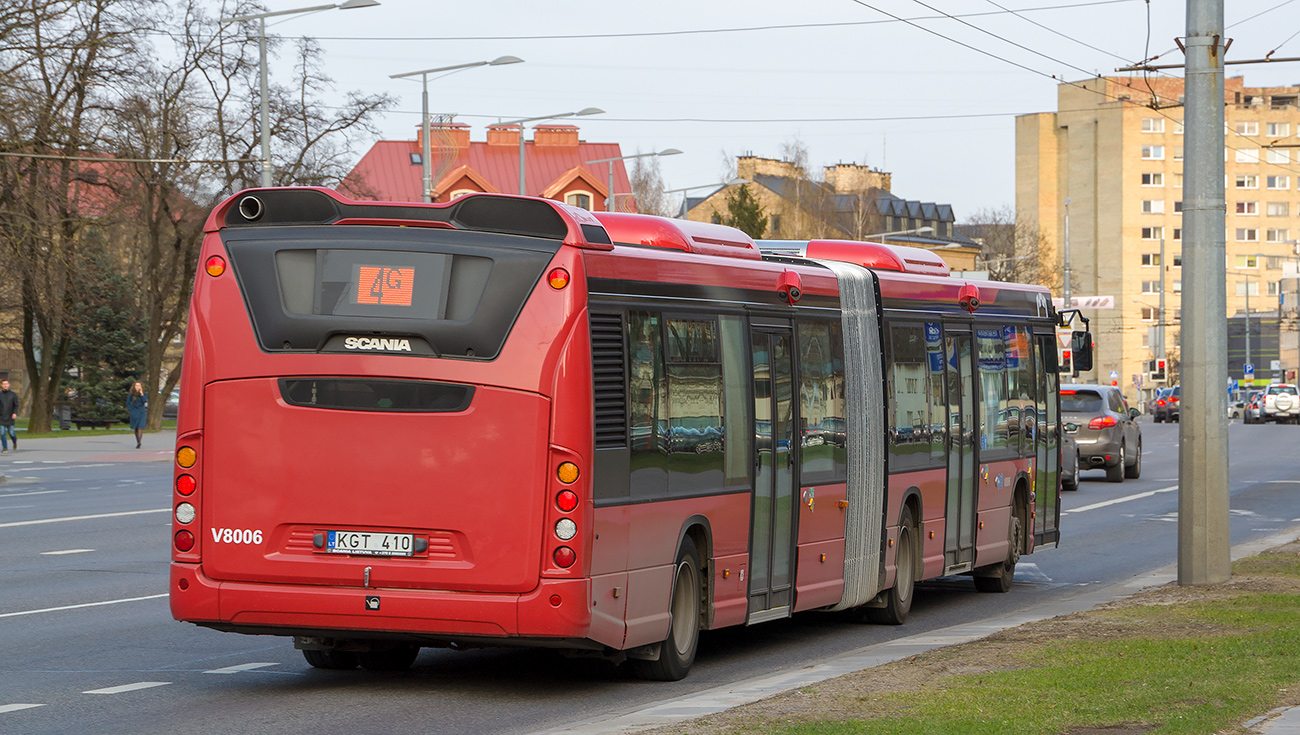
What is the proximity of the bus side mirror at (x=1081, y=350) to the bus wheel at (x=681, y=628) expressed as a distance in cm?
838

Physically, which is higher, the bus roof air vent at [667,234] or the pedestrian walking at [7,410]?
the bus roof air vent at [667,234]

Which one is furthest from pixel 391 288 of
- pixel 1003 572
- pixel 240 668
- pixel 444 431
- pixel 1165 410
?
pixel 1165 410

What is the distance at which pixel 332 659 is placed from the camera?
35.2ft

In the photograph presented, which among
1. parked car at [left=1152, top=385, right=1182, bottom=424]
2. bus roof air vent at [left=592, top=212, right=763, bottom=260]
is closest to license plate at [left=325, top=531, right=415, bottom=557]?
bus roof air vent at [left=592, top=212, right=763, bottom=260]

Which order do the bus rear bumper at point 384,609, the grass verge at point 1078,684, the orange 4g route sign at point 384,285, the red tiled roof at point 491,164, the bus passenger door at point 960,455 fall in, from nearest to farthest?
the grass verge at point 1078,684
the bus rear bumper at point 384,609
the orange 4g route sign at point 384,285
the bus passenger door at point 960,455
the red tiled roof at point 491,164

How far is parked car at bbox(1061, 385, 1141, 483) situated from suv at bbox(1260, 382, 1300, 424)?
175ft

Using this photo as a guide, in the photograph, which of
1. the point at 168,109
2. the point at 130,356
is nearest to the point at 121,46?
the point at 168,109

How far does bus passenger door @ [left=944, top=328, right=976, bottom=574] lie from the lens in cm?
1495

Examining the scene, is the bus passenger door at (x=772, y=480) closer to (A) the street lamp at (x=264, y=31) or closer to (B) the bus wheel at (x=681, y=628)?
(B) the bus wheel at (x=681, y=628)

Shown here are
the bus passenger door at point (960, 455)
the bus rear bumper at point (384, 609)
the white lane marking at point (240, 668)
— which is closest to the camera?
the bus rear bumper at point (384, 609)

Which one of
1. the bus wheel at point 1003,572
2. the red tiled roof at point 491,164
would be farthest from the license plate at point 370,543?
the red tiled roof at point 491,164

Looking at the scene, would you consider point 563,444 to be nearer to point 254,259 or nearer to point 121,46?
point 254,259

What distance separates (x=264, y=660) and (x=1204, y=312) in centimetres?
842

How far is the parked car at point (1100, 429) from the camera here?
3384cm
